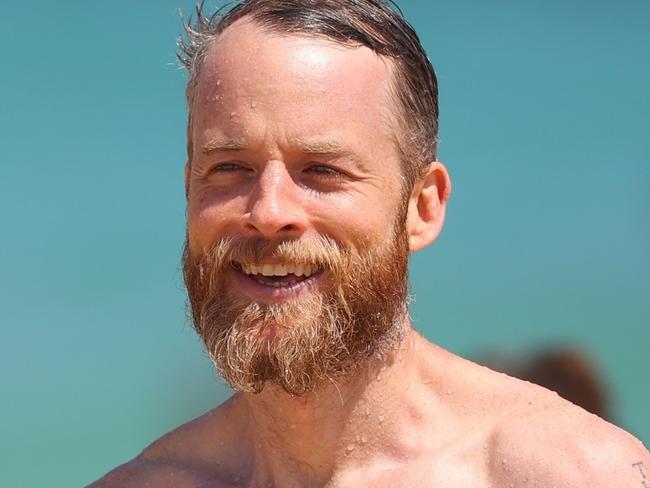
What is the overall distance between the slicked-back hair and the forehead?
0.12 feet

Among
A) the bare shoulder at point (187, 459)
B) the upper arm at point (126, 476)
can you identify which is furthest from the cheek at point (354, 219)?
the upper arm at point (126, 476)

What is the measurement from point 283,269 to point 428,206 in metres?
0.61

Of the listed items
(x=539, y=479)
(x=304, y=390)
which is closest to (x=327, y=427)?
(x=304, y=390)

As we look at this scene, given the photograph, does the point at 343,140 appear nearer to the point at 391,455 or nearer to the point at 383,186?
the point at 383,186

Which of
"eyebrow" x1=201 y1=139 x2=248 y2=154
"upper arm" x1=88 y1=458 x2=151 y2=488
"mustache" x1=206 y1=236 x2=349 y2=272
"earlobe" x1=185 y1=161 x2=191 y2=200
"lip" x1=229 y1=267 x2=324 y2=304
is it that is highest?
"eyebrow" x1=201 y1=139 x2=248 y2=154

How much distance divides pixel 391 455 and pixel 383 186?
750mm

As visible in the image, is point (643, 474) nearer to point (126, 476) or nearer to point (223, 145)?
point (223, 145)

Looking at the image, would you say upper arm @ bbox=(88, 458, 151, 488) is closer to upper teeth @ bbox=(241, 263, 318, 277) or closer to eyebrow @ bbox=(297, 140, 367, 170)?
upper teeth @ bbox=(241, 263, 318, 277)

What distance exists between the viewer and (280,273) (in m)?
3.14

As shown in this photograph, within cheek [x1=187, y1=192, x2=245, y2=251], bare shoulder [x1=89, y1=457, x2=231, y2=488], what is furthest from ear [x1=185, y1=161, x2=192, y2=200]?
bare shoulder [x1=89, y1=457, x2=231, y2=488]

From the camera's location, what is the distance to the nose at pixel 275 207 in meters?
3.04

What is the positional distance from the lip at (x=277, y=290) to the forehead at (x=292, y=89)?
0.39 meters

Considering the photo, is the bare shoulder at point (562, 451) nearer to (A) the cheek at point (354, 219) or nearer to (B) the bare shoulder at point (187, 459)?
(A) the cheek at point (354, 219)

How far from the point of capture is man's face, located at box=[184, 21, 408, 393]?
311 cm
